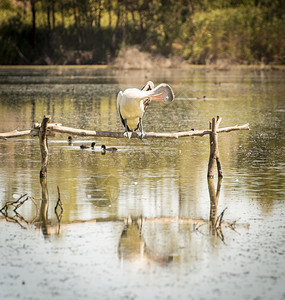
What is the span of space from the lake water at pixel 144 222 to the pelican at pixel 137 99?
3.49 feet

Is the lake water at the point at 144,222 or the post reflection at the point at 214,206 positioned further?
the post reflection at the point at 214,206

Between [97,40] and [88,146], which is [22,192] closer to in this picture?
[88,146]

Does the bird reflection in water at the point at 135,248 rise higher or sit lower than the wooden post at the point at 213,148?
lower

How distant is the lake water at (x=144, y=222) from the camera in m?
8.41

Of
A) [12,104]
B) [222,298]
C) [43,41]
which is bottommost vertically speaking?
[222,298]

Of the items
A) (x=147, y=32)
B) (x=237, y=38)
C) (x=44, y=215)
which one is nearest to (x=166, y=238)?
(x=44, y=215)

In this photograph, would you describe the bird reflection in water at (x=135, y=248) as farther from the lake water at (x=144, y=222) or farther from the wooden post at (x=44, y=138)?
the wooden post at (x=44, y=138)

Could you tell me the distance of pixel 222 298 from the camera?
7938 millimetres

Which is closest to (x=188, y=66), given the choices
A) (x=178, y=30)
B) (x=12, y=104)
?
(x=178, y=30)

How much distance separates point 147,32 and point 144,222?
7543 cm

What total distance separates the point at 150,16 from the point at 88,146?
6725 cm

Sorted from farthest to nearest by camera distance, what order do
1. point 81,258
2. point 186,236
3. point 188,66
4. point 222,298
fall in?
point 188,66, point 186,236, point 81,258, point 222,298

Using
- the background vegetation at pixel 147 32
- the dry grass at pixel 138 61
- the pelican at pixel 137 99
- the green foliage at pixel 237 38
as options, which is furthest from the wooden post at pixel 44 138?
the background vegetation at pixel 147 32

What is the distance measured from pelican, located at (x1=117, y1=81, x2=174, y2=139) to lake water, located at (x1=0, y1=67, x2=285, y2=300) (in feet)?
3.49
